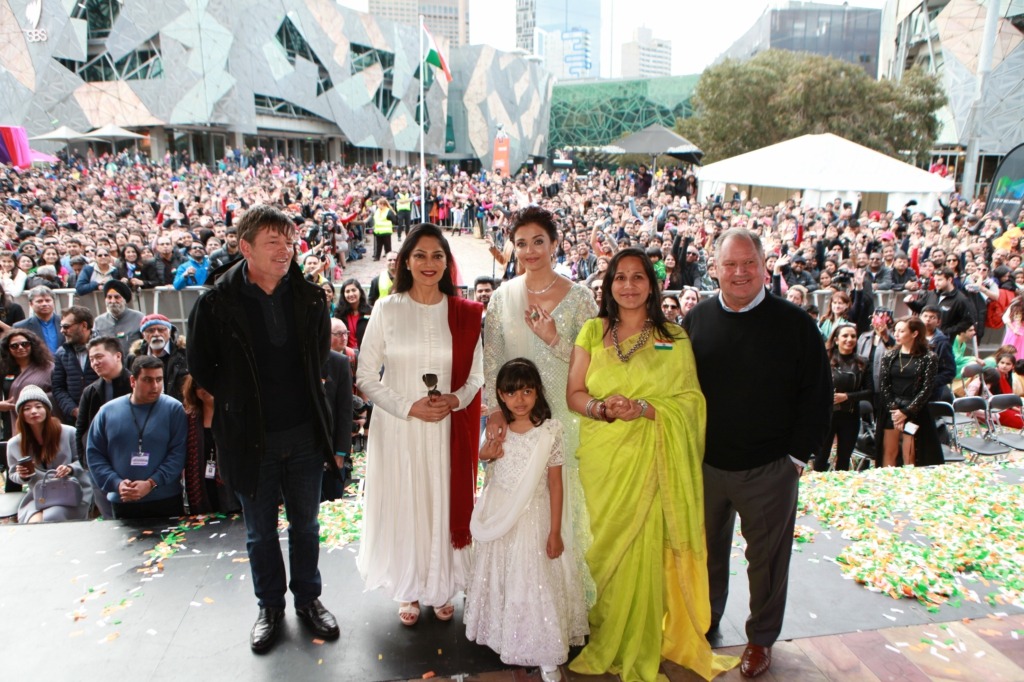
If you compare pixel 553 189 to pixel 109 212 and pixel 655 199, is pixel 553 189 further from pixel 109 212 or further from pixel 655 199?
pixel 109 212

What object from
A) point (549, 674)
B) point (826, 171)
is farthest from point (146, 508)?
point (826, 171)

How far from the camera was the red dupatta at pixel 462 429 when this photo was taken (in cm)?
297

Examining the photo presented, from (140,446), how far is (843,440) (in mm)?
5249

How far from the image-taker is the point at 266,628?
9.36ft

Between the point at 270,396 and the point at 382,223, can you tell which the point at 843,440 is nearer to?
the point at 270,396

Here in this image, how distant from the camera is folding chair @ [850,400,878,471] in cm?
570

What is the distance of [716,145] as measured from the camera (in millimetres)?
28188

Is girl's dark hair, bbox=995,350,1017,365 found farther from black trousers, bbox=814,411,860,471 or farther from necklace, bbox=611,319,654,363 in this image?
necklace, bbox=611,319,654,363

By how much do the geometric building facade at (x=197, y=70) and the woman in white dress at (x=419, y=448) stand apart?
33852 millimetres

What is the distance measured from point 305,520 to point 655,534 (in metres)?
1.48

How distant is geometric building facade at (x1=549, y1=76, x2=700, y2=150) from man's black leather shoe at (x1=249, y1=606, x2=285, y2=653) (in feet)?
213

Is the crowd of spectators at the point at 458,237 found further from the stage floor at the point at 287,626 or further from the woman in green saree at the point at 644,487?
the stage floor at the point at 287,626

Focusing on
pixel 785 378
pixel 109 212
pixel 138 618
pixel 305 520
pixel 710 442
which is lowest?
pixel 138 618

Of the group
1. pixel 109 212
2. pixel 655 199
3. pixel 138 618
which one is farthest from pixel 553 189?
pixel 138 618
